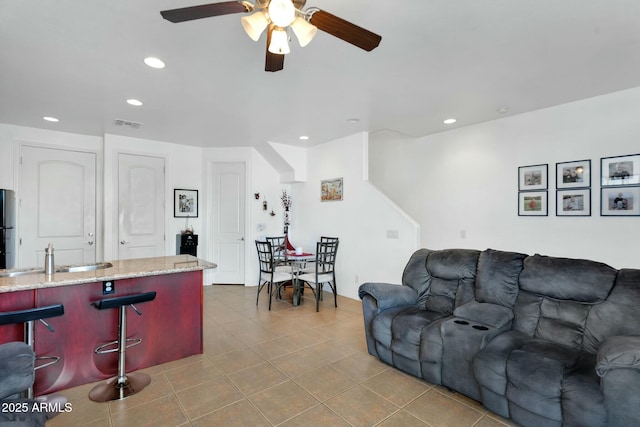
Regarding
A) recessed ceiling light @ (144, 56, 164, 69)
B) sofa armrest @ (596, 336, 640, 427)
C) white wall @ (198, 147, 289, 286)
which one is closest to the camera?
sofa armrest @ (596, 336, 640, 427)

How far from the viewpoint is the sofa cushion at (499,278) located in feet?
8.11

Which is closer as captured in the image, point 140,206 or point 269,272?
point 269,272

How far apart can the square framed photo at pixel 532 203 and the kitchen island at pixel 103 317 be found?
13.1 ft

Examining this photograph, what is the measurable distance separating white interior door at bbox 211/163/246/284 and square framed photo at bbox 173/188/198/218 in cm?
34

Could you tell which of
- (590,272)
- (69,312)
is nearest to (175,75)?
(69,312)

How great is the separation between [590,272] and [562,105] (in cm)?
252

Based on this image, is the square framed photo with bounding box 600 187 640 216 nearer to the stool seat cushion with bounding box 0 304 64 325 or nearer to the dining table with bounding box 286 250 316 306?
the dining table with bounding box 286 250 316 306

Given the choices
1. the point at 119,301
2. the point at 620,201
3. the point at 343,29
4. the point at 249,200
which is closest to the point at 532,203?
the point at 620,201

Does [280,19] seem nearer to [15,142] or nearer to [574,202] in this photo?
[574,202]

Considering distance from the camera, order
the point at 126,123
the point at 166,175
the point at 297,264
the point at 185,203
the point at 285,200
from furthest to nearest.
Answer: the point at 285,200, the point at 185,203, the point at 166,175, the point at 297,264, the point at 126,123

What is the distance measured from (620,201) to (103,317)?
525 cm

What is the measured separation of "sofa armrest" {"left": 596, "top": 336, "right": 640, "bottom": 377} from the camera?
58.8 inches

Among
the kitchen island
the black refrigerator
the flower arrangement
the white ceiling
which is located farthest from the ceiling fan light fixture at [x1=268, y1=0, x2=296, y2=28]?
the flower arrangement

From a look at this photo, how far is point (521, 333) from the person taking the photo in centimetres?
228
